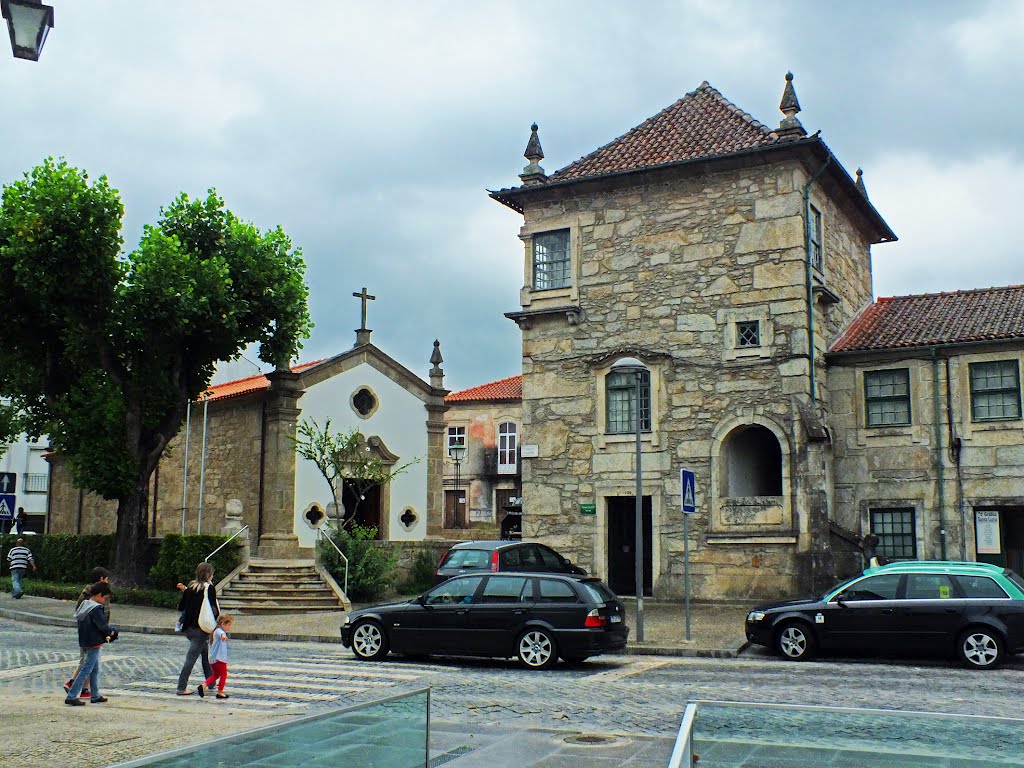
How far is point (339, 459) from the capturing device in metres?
26.1

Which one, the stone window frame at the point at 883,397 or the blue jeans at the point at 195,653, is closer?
the blue jeans at the point at 195,653

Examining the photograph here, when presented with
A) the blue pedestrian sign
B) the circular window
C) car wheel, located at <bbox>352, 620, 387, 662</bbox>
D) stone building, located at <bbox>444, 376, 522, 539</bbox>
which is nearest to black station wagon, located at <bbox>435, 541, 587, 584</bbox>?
the blue pedestrian sign

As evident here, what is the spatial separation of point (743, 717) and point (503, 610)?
1017cm

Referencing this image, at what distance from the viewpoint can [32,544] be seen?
3064 centimetres

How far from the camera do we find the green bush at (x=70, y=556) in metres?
27.8

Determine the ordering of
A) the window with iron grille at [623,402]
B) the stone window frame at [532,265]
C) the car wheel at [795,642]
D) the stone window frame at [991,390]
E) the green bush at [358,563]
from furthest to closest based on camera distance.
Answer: the stone window frame at [532,265] < the green bush at [358,563] < the window with iron grille at [623,402] < the stone window frame at [991,390] < the car wheel at [795,642]

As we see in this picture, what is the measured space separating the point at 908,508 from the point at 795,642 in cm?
792

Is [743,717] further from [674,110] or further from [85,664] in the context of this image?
[674,110]

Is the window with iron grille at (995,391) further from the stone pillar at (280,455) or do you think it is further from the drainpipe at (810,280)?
the stone pillar at (280,455)

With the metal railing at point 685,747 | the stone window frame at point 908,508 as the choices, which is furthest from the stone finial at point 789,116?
the metal railing at point 685,747

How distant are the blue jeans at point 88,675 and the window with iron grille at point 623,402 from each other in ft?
48.1

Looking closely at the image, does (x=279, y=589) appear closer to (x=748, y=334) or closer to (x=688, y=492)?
(x=688, y=492)

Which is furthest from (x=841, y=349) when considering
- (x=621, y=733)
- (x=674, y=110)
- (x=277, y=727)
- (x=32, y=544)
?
(x=32, y=544)

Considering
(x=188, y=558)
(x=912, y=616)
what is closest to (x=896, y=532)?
(x=912, y=616)
